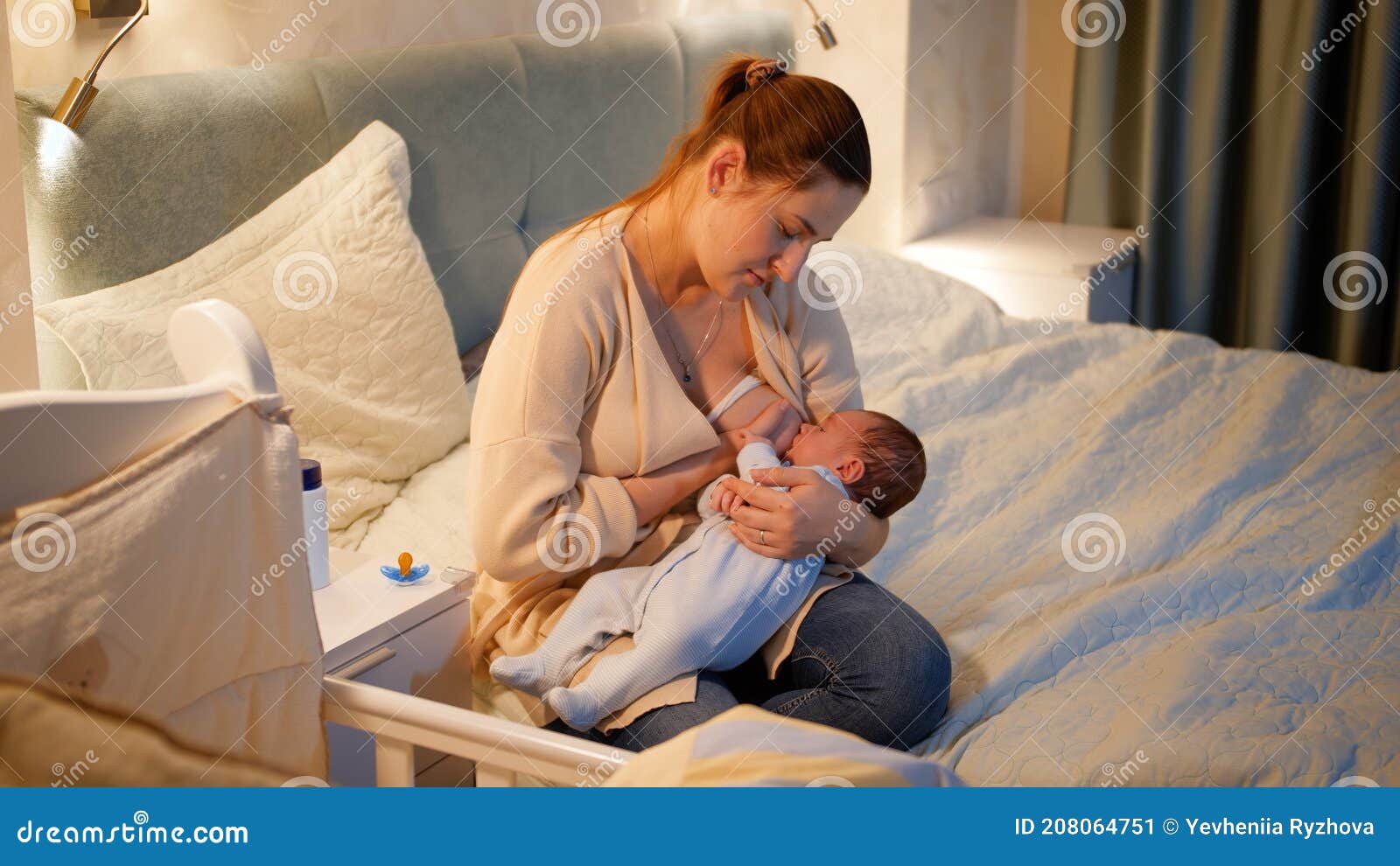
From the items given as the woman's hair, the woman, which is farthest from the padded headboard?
the woman's hair

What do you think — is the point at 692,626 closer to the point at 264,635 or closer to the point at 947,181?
the point at 264,635

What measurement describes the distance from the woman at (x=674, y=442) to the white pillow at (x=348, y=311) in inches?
16.6

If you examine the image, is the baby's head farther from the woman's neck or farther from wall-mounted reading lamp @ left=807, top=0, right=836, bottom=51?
wall-mounted reading lamp @ left=807, top=0, right=836, bottom=51

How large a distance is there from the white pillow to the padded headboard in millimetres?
55

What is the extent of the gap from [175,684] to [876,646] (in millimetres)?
704

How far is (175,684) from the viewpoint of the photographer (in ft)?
3.27

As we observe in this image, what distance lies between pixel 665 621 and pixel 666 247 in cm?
45

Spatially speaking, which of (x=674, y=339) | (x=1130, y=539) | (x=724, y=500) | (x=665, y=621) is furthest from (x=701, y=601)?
(x=1130, y=539)

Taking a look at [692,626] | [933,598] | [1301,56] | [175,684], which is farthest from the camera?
[1301,56]

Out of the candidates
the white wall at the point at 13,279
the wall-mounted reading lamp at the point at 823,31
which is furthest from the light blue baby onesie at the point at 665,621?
the wall-mounted reading lamp at the point at 823,31

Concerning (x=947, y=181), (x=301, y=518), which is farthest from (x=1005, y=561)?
(x=947, y=181)

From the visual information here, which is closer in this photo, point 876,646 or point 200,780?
point 200,780

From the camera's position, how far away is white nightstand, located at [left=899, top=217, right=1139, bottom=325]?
3045mm

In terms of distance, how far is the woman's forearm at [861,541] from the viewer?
1.45 m
